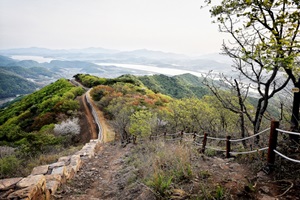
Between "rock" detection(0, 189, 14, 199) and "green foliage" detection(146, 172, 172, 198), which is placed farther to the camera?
"rock" detection(0, 189, 14, 199)

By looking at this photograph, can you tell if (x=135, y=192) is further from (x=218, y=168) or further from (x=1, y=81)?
(x=1, y=81)

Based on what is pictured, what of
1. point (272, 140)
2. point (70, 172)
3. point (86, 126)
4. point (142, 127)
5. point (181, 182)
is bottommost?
point (86, 126)

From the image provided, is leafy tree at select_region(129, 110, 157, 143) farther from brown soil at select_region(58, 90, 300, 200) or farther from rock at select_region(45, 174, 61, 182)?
rock at select_region(45, 174, 61, 182)

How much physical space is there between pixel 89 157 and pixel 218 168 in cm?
756

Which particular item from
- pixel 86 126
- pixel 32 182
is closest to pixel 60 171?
pixel 32 182

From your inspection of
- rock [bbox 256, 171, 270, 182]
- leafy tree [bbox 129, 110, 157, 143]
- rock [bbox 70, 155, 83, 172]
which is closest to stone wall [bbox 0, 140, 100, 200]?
rock [bbox 70, 155, 83, 172]

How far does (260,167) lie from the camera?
5.25m

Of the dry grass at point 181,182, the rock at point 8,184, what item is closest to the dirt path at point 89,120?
the rock at point 8,184

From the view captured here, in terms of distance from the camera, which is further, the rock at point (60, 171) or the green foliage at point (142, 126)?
the green foliage at point (142, 126)

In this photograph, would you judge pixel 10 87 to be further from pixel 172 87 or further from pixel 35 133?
pixel 35 133

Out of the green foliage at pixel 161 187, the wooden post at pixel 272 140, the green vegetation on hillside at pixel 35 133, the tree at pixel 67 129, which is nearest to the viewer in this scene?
the green foliage at pixel 161 187

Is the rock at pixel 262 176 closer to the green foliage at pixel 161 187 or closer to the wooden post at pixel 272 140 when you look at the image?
the wooden post at pixel 272 140

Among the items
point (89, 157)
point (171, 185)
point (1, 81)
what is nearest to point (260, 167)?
point (171, 185)

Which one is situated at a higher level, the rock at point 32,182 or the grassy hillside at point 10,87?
the rock at point 32,182
